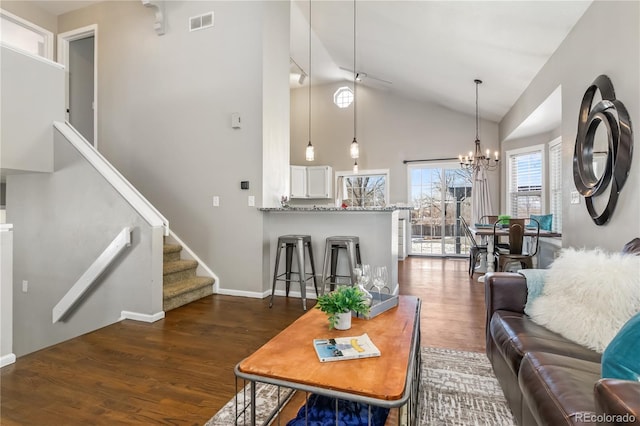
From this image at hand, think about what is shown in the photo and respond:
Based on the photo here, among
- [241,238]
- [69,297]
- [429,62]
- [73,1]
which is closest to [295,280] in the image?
[241,238]

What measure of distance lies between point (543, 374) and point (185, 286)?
136 inches

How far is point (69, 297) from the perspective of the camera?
3.35 meters

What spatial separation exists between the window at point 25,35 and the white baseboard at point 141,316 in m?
4.53

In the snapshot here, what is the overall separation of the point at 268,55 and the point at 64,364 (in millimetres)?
3663

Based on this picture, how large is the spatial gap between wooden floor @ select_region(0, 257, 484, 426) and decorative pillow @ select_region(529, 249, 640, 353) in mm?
964

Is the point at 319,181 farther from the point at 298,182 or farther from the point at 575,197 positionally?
the point at 575,197

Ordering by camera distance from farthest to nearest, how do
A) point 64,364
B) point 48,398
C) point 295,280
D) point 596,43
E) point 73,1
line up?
point 73,1
point 295,280
point 596,43
point 64,364
point 48,398

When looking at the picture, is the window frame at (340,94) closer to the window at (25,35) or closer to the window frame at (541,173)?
the window frame at (541,173)

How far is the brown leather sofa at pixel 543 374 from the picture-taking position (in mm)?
739

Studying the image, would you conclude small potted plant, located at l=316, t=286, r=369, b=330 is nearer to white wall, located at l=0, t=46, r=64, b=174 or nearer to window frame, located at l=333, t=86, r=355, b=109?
white wall, located at l=0, t=46, r=64, b=174

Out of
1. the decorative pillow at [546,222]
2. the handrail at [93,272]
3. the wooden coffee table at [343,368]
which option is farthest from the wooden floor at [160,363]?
the decorative pillow at [546,222]

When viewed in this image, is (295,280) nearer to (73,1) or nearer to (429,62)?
(429,62)

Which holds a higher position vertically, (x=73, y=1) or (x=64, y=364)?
(x=73, y=1)

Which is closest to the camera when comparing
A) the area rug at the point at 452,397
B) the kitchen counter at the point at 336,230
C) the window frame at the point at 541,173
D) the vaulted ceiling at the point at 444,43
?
the area rug at the point at 452,397
